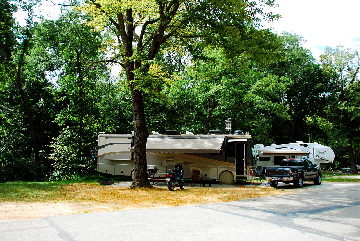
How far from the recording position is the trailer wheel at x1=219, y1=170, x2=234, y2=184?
61.7 ft

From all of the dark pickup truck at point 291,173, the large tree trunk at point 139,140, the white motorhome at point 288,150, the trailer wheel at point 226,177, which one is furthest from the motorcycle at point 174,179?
the white motorhome at point 288,150

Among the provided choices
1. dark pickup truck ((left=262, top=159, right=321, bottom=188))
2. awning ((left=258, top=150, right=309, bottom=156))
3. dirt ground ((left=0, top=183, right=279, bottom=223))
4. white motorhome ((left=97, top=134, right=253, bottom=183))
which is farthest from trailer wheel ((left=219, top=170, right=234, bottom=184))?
awning ((left=258, top=150, right=309, bottom=156))

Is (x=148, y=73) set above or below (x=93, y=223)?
above

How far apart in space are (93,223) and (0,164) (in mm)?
17683

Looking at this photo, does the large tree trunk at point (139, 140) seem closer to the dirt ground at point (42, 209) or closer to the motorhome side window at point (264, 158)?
the dirt ground at point (42, 209)

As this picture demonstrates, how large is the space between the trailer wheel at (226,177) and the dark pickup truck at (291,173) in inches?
72.8

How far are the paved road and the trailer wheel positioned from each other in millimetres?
8962

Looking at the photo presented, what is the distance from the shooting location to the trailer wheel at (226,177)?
18806mm

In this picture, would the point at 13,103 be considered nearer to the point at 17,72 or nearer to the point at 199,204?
the point at 17,72

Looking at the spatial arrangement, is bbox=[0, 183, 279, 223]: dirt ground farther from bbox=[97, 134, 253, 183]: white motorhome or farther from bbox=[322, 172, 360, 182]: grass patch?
bbox=[322, 172, 360, 182]: grass patch

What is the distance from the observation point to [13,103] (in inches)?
1139

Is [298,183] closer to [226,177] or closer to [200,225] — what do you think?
[226,177]

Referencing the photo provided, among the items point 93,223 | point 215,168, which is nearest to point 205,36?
point 215,168

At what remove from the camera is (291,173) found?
681 inches
